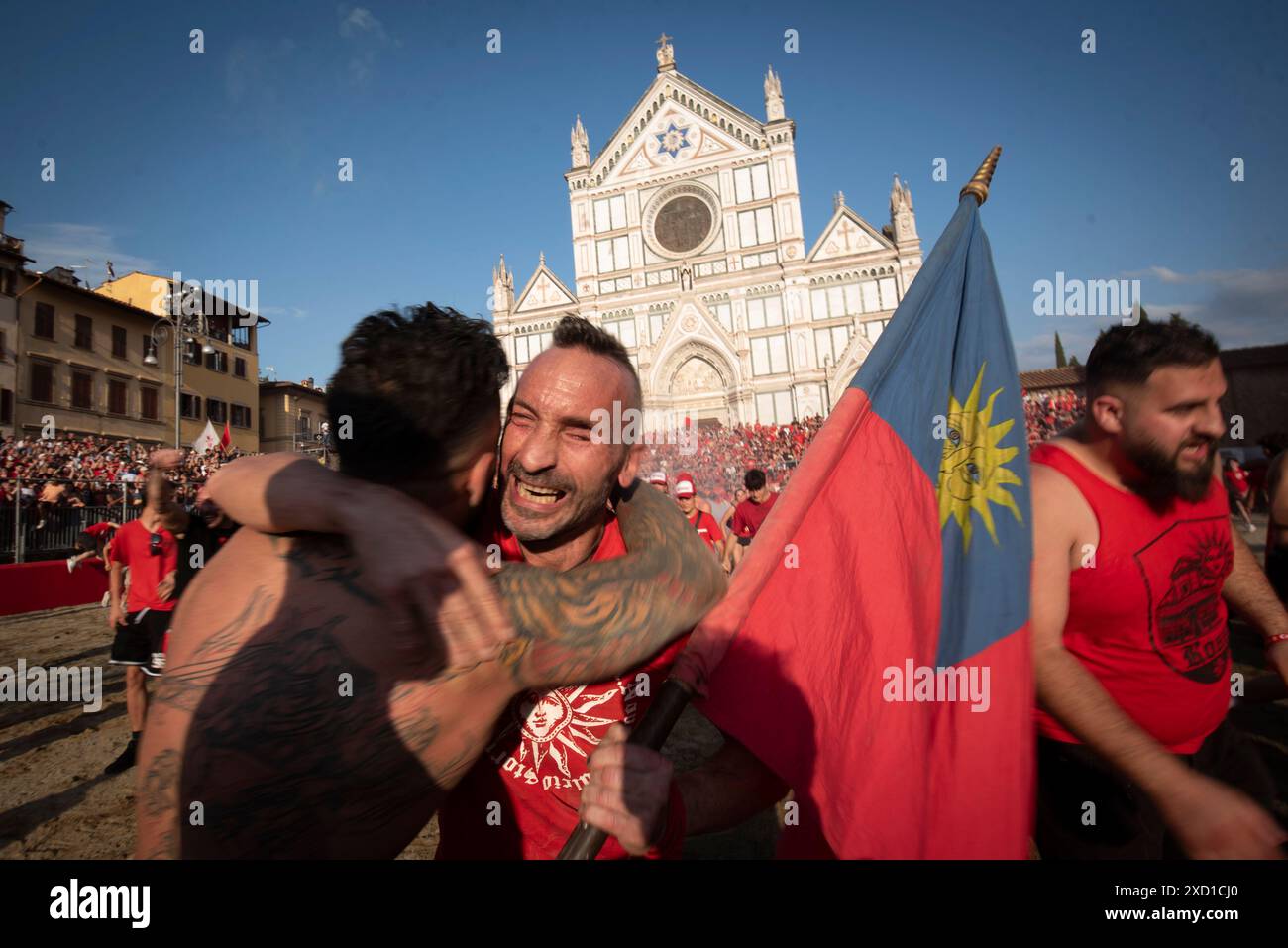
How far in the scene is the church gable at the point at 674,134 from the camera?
32.3m

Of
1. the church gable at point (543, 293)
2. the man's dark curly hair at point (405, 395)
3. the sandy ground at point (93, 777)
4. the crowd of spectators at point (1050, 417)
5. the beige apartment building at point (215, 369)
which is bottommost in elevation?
the sandy ground at point (93, 777)

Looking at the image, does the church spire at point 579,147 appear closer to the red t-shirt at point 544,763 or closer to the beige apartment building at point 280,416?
the beige apartment building at point 280,416

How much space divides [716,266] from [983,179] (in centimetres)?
3227

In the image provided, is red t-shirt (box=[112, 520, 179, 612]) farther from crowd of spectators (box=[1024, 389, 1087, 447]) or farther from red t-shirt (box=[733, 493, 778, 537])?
crowd of spectators (box=[1024, 389, 1087, 447])

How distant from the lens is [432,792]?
4.50ft

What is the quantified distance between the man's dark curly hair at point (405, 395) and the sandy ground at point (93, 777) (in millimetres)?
3105

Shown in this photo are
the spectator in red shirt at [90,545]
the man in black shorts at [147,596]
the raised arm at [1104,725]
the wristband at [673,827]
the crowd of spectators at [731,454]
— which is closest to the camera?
the wristband at [673,827]

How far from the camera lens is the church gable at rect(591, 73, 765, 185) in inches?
1272

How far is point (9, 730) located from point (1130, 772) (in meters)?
8.61

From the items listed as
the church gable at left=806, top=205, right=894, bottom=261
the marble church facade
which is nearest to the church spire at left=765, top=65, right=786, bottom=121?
the marble church facade

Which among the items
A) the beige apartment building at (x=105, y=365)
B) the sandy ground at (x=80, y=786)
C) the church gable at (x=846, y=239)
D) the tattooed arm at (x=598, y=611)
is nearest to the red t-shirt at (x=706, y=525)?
the sandy ground at (x=80, y=786)

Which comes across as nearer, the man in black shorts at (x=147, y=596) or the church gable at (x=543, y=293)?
the man in black shorts at (x=147, y=596)

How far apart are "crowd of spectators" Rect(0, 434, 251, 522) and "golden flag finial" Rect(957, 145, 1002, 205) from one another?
14531 mm
